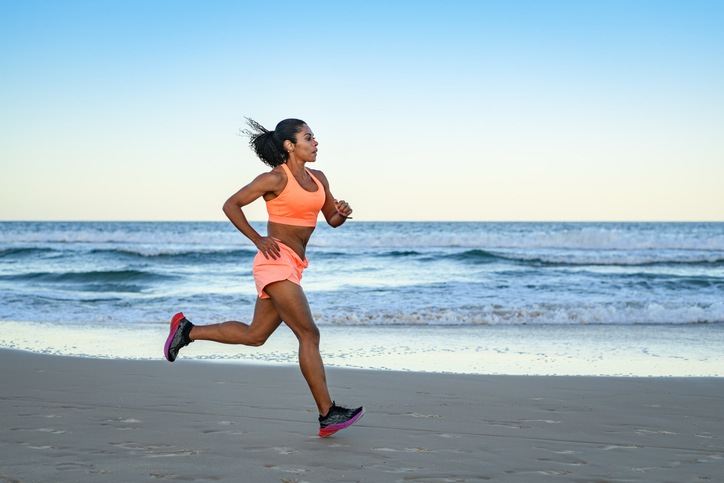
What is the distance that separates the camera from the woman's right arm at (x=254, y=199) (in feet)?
11.5

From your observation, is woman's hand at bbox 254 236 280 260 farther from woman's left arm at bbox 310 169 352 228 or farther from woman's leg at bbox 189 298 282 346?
woman's left arm at bbox 310 169 352 228

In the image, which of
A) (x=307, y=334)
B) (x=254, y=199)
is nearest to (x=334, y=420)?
(x=307, y=334)

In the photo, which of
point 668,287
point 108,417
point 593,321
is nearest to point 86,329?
point 108,417

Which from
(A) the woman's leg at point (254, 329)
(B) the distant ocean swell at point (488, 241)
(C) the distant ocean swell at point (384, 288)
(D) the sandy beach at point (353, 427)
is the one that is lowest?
(B) the distant ocean swell at point (488, 241)

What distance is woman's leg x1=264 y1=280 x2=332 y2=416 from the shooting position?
346cm

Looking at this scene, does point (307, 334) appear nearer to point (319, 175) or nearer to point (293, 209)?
point (293, 209)

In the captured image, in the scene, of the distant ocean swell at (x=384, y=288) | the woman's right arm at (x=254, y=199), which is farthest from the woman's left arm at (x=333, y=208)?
the distant ocean swell at (x=384, y=288)

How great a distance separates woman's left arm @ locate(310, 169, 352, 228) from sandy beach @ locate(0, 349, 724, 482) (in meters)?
1.30

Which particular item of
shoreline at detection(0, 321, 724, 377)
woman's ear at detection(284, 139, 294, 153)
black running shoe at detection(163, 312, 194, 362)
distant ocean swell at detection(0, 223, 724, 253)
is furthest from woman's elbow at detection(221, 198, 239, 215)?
distant ocean swell at detection(0, 223, 724, 253)

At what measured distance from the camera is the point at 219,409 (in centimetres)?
411

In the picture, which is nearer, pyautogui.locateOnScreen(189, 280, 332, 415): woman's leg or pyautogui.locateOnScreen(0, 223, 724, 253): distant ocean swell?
pyautogui.locateOnScreen(189, 280, 332, 415): woman's leg

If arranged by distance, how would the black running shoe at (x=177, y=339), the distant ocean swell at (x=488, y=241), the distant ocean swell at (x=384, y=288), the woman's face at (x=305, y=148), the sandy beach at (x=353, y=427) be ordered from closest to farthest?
1. the sandy beach at (x=353, y=427)
2. the woman's face at (x=305, y=148)
3. the black running shoe at (x=177, y=339)
4. the distant ocean swell at (x=384, y=288)
5. the distant ocean swell at (x=488, y=241)

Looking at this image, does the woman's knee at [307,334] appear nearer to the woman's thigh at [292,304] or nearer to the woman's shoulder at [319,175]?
the woman's thigh at [292,304]

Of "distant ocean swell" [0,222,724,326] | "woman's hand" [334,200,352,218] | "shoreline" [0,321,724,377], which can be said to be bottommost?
"distant ocean swell" [0,222,724,326]
